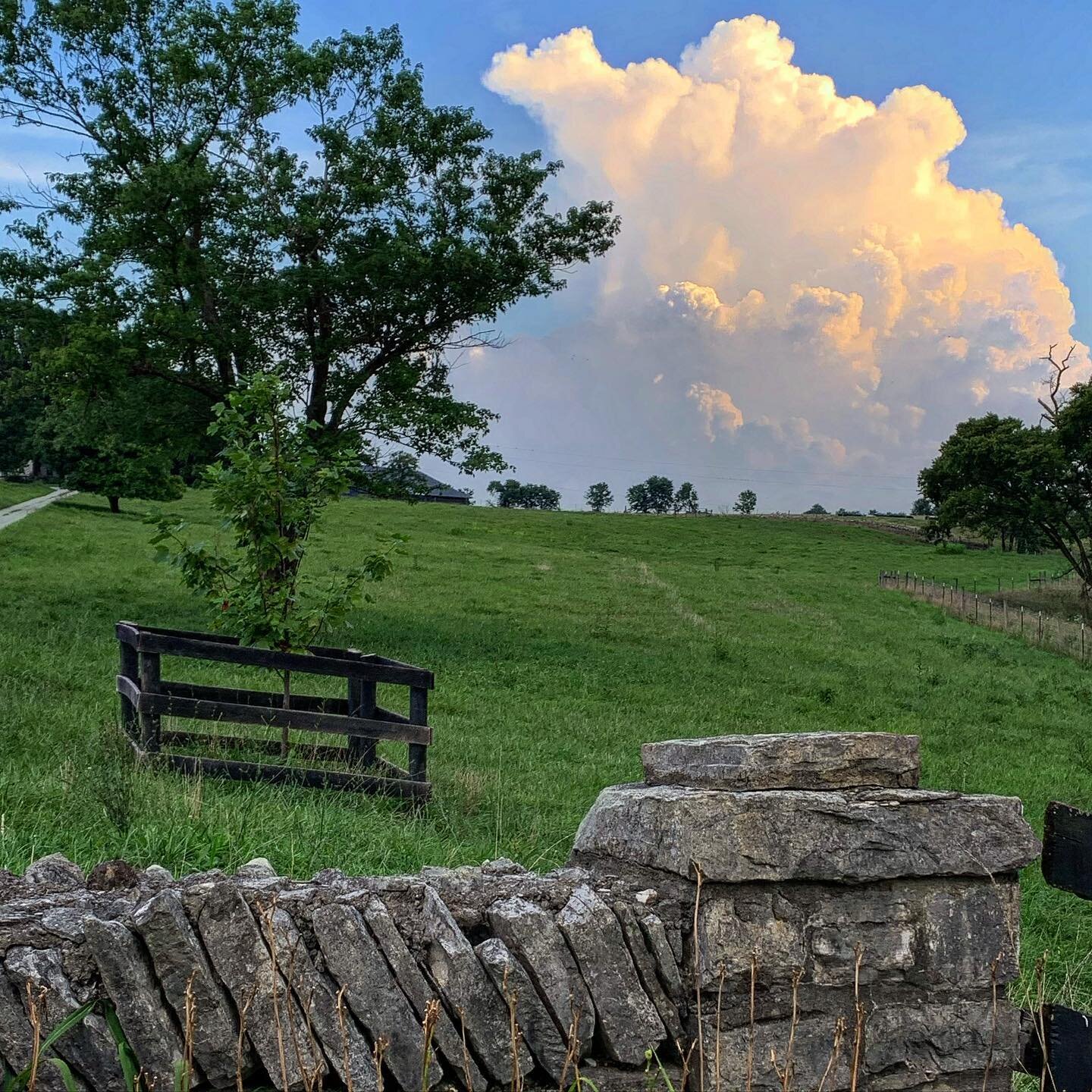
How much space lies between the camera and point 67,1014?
3031 millimetres

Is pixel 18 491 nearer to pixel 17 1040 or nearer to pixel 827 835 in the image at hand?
pixel 17 1040

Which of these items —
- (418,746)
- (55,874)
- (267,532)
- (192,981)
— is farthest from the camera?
(267,532)

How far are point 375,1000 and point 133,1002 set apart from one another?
72 cm

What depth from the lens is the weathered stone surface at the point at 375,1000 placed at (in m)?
3.26

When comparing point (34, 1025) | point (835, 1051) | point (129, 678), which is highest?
point (34, 1025)

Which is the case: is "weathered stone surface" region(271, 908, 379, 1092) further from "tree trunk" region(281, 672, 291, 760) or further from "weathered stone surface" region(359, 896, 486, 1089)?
"tree trunk" region(281, 672, 291, 760)

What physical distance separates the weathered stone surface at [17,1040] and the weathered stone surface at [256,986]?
20.4 inches

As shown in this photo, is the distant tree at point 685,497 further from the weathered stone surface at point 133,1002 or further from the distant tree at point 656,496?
the weathered stone surface at point 133,1002

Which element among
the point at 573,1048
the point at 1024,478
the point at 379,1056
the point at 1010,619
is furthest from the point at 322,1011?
the point at 1024,478

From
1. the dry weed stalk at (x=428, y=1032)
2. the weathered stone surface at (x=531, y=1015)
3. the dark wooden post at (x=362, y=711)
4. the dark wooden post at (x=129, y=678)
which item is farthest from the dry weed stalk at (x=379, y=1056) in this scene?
the dark wooden post at (x=129, y=678)

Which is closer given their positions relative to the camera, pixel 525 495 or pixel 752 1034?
pixel 752 1034

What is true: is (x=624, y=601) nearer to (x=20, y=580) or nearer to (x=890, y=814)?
(x=20, y=580)

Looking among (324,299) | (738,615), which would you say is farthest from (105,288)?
(738,615)

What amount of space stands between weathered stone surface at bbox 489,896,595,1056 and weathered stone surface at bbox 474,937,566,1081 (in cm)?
3
